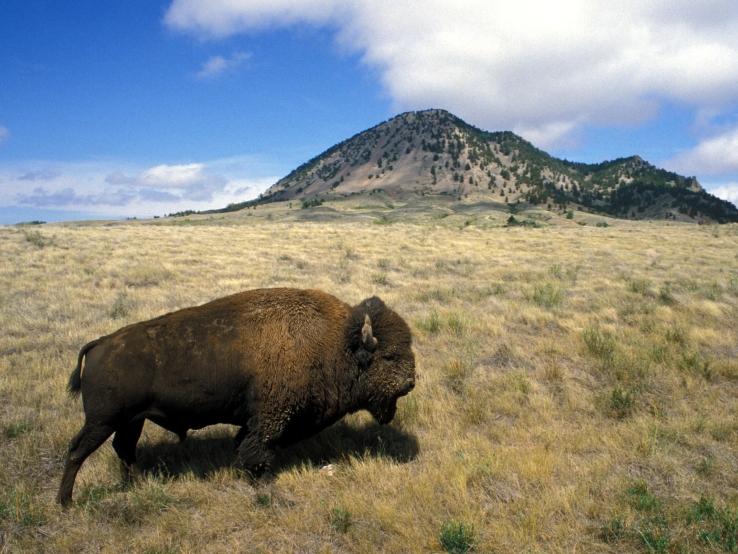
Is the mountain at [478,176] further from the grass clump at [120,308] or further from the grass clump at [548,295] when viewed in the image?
the grass clump at [120,308]

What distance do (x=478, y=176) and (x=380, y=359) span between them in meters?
115

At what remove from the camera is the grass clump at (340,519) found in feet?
13.6

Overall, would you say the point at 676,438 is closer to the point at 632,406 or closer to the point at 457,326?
the point at 632,406

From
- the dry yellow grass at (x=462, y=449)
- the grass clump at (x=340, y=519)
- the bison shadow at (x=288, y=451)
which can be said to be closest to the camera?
the dry yellow grass at (x=462, y=449)

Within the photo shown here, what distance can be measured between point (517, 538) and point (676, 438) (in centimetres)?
289

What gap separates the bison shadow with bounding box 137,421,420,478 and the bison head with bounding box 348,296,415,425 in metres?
0.66

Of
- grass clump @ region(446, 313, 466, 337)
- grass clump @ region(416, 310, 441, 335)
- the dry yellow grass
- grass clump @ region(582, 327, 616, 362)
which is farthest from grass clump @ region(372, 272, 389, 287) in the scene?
grass clump @ region(582, 327, 616, 362)

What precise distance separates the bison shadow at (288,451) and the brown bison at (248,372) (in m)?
0.45

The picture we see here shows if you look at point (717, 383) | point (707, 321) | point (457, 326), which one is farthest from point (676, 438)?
point (707, 321)

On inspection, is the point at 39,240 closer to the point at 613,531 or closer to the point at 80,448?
the point at 80,448

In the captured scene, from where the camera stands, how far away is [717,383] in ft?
24.1

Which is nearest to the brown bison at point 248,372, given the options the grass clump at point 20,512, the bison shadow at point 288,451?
the grass clump at point 20,512

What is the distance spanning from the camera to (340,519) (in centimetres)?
422

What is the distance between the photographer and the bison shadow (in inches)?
211
